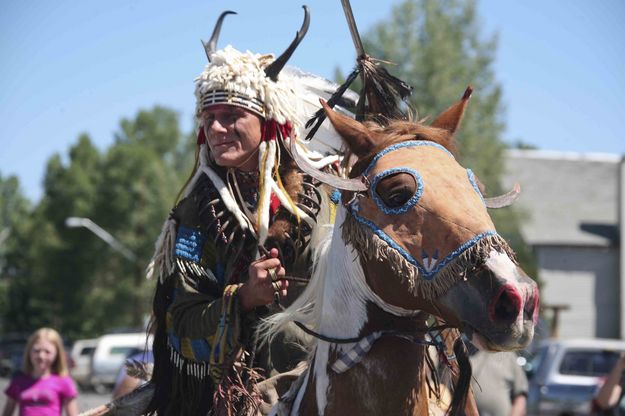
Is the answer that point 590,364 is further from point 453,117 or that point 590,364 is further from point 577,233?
point 577,233

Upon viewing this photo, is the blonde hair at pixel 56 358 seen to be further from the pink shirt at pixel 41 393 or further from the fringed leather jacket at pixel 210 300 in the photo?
the fringed leather jacket at pixel 210 300

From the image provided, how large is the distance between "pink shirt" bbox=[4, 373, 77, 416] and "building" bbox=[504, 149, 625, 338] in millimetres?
33581

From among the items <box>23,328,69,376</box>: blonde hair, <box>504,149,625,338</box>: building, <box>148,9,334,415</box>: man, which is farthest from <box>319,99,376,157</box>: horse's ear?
<box>504,149,625,338</box>: building

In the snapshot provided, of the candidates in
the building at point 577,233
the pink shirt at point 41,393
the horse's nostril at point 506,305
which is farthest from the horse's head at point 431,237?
the building at point 577,233

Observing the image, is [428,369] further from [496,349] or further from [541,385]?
[541,385]

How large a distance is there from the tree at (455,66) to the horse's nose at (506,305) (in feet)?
103

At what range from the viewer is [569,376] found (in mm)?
17891

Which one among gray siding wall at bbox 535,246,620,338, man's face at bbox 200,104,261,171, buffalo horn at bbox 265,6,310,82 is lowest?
man's face at bbox 200,104,261,171

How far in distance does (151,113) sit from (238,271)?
6395cm

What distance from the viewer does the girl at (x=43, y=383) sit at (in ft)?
27.7

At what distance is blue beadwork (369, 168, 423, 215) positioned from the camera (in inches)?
132

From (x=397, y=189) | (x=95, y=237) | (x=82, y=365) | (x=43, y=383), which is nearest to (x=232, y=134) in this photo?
(x=397, y=189)

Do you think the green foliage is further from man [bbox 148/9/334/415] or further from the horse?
the horse

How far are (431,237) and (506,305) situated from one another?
38 centimetres
